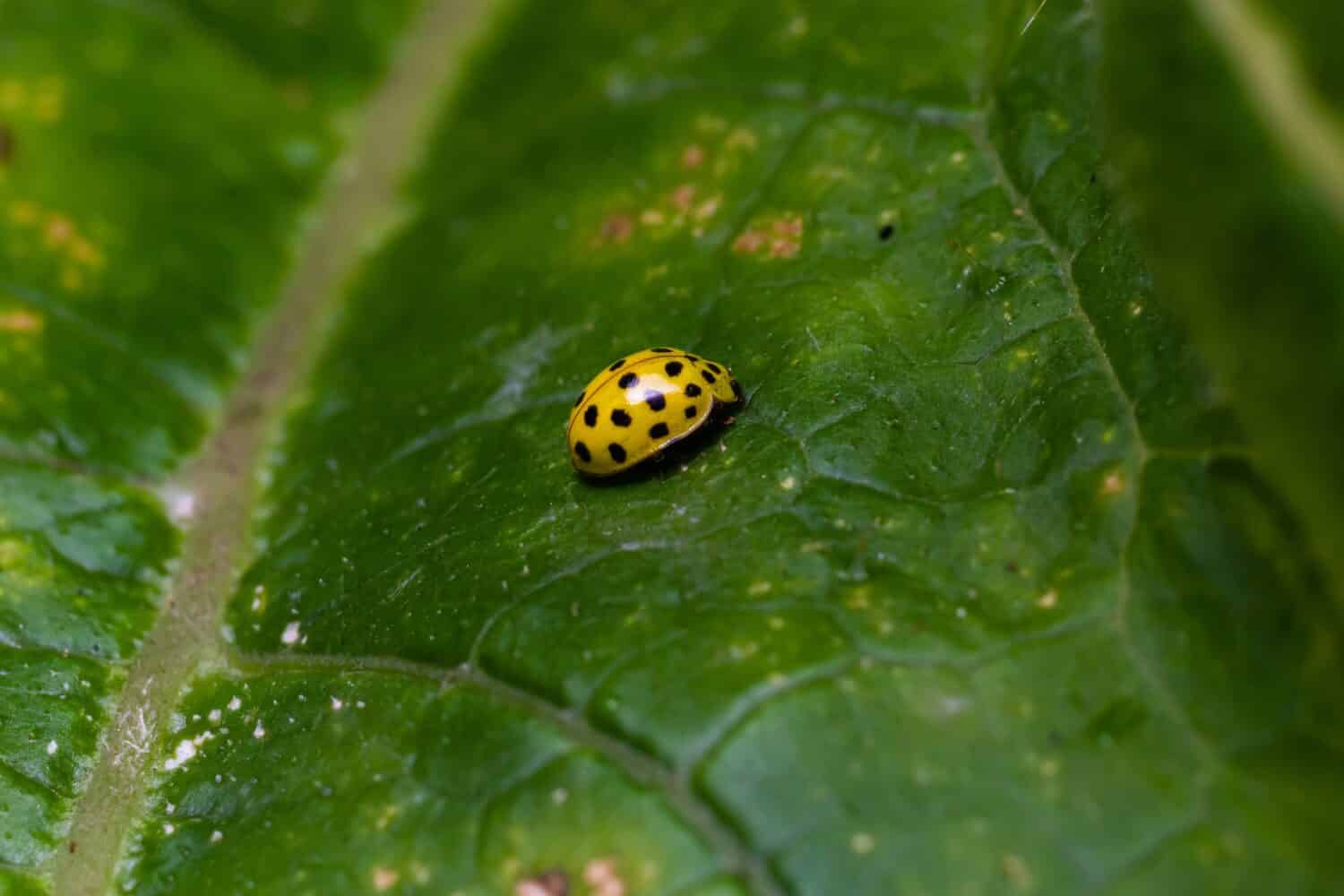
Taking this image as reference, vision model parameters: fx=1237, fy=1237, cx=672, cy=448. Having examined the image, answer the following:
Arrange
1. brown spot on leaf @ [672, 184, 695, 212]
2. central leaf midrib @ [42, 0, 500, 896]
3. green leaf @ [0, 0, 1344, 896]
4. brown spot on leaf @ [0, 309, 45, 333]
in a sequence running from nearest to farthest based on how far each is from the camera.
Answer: green leaf @ [0, 0, 1344, 896] → central leaf midrib @ [42, 0, 500, 896] → brown spot on leaf @ [672, 184, 695, 212] → brown spot on leaf @ [0, 309, 45, 333]

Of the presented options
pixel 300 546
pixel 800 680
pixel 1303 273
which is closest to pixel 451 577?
pixel 300 546

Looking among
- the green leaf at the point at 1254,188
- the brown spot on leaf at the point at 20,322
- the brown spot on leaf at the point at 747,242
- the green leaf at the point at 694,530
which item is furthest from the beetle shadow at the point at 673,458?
the brown spot on leaf at the point at 20,322

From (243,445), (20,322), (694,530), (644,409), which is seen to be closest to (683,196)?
(644,409)

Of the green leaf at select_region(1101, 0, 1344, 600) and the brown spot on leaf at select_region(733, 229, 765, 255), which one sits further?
the brown spot on leaf at select_region(733, 229, 765, 255)

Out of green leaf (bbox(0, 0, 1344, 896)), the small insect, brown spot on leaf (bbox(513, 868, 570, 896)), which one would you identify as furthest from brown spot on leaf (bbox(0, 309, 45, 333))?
brown spot on leaf (bbox(513, 868, 570, 896))

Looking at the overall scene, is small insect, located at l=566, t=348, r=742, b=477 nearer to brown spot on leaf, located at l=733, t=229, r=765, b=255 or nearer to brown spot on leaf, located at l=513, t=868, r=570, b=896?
brown spot on leaf, located at l=733, t=229, r=765, b=255

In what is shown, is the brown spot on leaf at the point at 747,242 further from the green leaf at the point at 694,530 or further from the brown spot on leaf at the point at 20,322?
the brown spot on leaf at the point at 20,322

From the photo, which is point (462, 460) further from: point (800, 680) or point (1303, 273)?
point (1303, 273)
